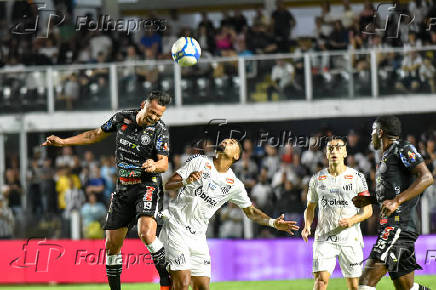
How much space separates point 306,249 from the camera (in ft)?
49.4

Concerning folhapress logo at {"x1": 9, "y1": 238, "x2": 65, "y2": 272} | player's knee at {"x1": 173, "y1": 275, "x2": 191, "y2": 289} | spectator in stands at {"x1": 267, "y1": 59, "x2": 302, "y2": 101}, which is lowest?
folhapress logo at {"x1": 9, "y1": 238, "x2": 65, "y2": 272}

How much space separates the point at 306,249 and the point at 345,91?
492 centimetres

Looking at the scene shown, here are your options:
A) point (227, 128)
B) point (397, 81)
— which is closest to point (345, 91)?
point (397, 81)

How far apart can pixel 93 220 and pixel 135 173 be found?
6.89m

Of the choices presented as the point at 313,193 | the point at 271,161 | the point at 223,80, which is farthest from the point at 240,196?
the point at 223,80

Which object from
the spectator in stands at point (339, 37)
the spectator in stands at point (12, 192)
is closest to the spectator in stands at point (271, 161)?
the spectator in stands at point (339, 37)

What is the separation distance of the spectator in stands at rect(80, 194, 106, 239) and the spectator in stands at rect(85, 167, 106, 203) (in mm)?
447

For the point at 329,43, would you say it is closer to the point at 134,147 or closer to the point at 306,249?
the point at 306,249

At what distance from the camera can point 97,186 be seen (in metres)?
16.8

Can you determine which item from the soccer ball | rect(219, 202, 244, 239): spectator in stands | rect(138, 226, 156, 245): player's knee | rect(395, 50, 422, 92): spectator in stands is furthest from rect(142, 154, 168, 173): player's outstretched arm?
rect(395, 50, 422, 92): spectator in stands

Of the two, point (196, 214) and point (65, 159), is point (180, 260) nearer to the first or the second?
point (196, 214)

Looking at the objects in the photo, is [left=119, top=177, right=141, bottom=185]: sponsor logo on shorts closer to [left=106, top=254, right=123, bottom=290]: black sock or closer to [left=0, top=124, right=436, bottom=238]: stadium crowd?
[left=106, top=254, right=123, bottom=290]: black sock

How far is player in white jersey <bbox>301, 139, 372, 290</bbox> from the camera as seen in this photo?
32.4ft

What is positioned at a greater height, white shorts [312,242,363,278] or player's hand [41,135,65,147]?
player's hand [41,135,65,147]
